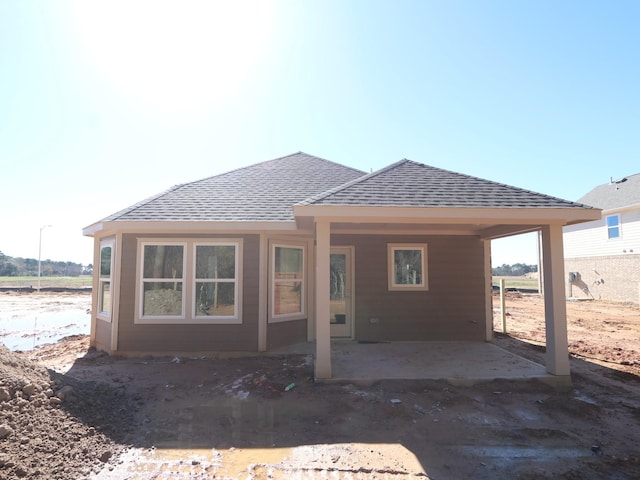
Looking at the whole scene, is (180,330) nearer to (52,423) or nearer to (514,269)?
(52,423)

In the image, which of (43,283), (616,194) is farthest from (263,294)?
(43,283)

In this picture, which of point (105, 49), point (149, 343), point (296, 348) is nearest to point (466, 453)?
point (296, 348)

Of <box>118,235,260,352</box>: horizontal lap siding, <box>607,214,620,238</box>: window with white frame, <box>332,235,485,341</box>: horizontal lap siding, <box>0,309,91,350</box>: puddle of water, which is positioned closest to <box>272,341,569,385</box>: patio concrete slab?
<box>332,235,485,341</box>: horizontal lap siding

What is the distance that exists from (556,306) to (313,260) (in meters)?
4.72

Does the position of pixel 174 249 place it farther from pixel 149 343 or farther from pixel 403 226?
pixel 403 226

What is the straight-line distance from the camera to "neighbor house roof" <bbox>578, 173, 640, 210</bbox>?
18.8 m

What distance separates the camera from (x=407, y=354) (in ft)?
23.4

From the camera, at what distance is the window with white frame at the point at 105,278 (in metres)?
7.61

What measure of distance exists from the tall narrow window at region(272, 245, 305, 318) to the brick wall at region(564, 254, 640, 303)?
18.3 metres

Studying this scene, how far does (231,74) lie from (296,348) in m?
6.55

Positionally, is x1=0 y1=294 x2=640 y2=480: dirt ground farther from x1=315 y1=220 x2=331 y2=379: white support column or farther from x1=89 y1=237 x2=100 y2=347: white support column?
x1=89 y1=237 x2=100 y2=347: white support column

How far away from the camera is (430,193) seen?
5.92 meters

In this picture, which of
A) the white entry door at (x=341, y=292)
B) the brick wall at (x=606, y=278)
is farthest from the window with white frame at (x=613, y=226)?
the white entry door at (x=341, y=292)

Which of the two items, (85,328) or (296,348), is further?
(85,328)
